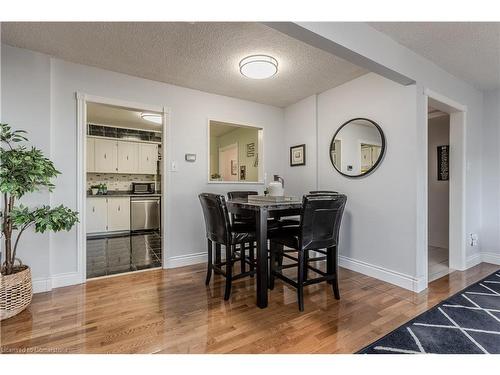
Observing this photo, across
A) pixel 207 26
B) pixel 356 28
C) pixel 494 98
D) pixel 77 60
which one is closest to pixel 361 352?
pixel 356 28

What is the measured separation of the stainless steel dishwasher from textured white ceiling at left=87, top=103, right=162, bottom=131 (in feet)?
5.07

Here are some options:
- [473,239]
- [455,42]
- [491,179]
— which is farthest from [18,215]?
[491,179]

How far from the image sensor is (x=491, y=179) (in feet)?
10.4

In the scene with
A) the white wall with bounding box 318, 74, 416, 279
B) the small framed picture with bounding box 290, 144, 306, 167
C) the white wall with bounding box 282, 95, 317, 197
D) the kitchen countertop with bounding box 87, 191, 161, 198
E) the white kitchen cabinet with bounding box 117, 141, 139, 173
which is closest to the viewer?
the white wall with bounding box 318, 74, 416, 279

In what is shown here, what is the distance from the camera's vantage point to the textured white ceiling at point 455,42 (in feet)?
6.12

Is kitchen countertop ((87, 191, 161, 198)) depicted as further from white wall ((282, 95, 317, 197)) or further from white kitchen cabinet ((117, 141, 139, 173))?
white wall ((282, 95, 317, 197))

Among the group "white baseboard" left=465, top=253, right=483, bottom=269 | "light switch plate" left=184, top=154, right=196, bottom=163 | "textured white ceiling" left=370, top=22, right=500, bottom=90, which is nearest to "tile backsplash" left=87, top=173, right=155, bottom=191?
"light switch plate" left=184, top=154, right=196, bottom=163

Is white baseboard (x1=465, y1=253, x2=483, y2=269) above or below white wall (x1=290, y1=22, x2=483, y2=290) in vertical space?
below

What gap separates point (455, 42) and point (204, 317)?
9.79ft

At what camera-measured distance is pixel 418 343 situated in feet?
4.97

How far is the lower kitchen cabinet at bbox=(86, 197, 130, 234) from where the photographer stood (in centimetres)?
470

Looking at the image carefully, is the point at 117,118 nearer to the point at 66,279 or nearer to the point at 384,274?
the point at 66,279

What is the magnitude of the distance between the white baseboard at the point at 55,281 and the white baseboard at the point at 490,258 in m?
4.75

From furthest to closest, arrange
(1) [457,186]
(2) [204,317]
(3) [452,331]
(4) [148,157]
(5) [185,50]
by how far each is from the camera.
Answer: (4) [148,157], (1) [457,186], (5) [185,50], (2) [204,317], (3) [452,331]
